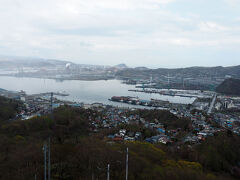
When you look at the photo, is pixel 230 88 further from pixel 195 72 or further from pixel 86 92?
pixel 86 92

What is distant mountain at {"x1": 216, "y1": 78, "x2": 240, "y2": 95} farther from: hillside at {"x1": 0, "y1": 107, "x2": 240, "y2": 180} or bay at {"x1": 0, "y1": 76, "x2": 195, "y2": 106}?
hillside at {"x1": 0, "y1": 107, "x2": 240, "y2": 180}

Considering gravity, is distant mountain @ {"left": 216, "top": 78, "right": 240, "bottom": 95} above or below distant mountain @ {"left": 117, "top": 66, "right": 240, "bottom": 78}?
below

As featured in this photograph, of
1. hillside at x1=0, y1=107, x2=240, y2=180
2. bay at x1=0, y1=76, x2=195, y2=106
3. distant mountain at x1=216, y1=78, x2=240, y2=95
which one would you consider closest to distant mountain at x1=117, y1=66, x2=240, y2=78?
distant mountain at x1=216, y1=78, x2=240, y2=95

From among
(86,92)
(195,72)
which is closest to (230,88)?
(195,72)

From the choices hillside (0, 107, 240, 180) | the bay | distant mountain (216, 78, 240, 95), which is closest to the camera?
hillside (0, 107, 240, 180)

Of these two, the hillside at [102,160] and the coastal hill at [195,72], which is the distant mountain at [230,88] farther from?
the hillside at [102,160]

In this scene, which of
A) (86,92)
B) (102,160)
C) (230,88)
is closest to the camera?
(102,160)

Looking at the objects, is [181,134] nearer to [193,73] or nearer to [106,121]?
[106,121]

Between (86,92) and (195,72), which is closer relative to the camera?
(86,92)

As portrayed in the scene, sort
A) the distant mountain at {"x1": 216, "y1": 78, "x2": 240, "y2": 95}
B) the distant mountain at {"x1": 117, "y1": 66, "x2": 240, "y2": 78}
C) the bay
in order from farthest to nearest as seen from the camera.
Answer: the distant mountain at {"x1": 117, "y1": 66, "x2": 240, "y2": 78}, the distant mountain at {"x1": 216, "y1": 78, "x2": 240, "y2": 95}, the bay

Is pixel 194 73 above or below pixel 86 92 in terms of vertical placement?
above

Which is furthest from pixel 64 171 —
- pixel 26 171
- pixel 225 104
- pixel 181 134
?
pixel 225 104
